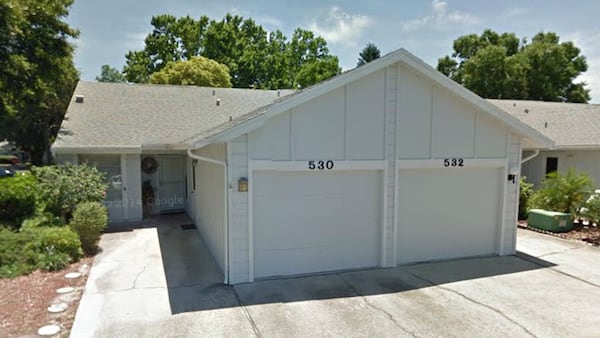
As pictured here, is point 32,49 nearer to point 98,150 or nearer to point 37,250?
point 98,150

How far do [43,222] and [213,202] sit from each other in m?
4.97

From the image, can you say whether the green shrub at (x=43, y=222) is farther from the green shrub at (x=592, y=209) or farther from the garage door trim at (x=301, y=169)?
the green shrub at (x=592, y=209)

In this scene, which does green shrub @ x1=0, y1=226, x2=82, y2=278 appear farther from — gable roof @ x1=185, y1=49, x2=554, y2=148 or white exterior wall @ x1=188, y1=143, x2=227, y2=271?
gable roof @ x1=185, y1=49, x2=554, y2=148

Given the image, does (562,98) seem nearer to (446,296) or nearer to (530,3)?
(530,3)

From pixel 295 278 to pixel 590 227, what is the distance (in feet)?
33.5

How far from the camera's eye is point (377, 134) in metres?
7.27

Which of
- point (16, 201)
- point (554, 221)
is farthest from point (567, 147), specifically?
point (16, 201)

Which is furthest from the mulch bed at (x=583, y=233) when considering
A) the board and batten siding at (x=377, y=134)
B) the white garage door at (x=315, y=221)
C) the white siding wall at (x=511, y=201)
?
the white garage door at (x=315, y=221)

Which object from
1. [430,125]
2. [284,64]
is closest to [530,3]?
[430,125]

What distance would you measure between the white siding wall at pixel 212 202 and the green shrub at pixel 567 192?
10.6 metres

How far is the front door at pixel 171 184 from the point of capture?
44.5 feet

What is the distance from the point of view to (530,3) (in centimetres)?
978

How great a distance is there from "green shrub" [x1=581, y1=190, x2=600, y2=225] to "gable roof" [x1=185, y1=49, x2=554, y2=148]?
158 inches

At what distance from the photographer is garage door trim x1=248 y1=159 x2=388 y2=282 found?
21.4 ft
